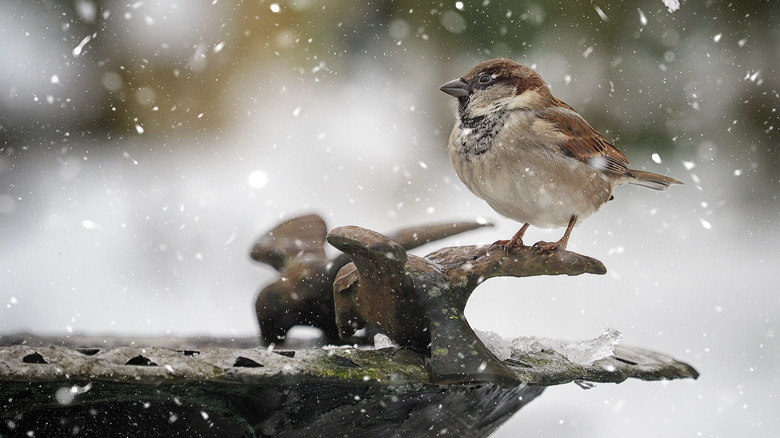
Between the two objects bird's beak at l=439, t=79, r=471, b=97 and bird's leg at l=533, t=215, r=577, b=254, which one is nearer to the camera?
bird's leg at l=533, t=215, r=577, b=254

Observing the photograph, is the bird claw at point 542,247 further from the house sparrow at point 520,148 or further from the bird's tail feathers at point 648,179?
the bird's tail feathers at point 648,179

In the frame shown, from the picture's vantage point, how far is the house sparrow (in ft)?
3.77

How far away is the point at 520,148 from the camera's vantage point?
115cm

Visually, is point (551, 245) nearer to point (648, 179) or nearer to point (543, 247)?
point (543, 247)

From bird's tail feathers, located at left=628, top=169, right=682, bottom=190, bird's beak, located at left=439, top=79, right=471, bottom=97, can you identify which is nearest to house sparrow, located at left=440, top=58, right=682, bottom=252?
bird's beak, located at left=439, top=79, right=471, bottom=97

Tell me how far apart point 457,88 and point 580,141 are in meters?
0.25

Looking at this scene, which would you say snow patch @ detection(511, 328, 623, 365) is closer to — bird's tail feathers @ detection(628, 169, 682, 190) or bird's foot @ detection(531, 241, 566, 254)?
bird's foot @ detection(531, 241, 566, 254)

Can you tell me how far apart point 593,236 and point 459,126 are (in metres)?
0.77

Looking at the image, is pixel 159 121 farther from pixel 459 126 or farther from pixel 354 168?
pixel 459 126

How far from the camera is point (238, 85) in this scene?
5.92 feet

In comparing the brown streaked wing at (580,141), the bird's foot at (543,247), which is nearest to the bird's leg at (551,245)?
the bird's foot at (543,247)

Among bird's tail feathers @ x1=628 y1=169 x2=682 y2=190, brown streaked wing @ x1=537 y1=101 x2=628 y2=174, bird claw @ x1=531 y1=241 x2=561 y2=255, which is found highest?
brown streaked wing @ x1=537 y1=101 x2=628 y2=174

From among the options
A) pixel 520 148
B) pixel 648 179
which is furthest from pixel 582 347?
pixel 648 179

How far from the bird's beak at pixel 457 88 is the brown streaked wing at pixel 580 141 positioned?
141 mm
